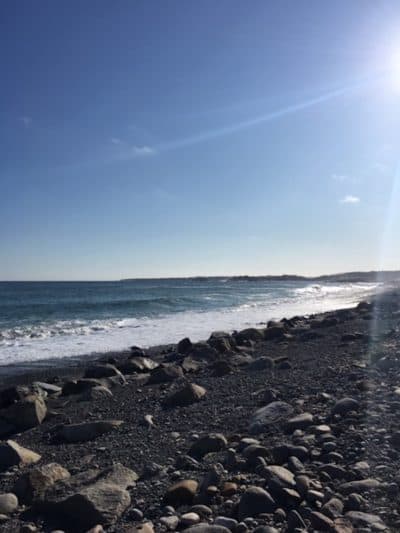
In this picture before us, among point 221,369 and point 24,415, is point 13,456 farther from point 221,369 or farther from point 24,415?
point 221,369

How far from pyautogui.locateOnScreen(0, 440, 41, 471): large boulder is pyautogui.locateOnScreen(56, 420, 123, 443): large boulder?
0.55 meters

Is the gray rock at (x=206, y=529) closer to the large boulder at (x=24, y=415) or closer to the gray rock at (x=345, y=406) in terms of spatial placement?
the gray rock at (x=345, y=406)

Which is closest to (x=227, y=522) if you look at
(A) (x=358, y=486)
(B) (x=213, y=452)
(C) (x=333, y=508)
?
(C) (x=333, y=508)

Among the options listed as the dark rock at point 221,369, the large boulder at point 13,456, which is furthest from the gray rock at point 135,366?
the large boulder at point 13,456

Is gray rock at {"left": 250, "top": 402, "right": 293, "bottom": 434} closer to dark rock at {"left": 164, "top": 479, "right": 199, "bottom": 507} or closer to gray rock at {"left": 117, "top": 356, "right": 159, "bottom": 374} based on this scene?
dark rock at {"left": 164, "top": 479, "right": 199, "bottom": 507}

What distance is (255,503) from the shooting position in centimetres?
327

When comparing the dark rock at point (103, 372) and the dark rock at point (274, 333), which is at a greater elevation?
the dark rock at point (274, 333)

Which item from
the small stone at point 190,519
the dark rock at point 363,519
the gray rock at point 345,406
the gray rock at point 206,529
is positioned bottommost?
the small stone at point 190,519

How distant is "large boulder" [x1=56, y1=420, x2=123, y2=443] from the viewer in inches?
220

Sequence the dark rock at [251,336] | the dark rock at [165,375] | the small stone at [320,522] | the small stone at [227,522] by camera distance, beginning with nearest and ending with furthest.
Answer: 1. the small stone at [320,522]
2. the small stone at [227,522]
3. the dark rock at [165,375]
4. the dark rock at [251,336]

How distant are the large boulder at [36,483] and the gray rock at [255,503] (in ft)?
5.80

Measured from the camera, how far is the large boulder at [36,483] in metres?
3.92

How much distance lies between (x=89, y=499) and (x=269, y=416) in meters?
2.46

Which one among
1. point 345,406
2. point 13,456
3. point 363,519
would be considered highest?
point 345,406
